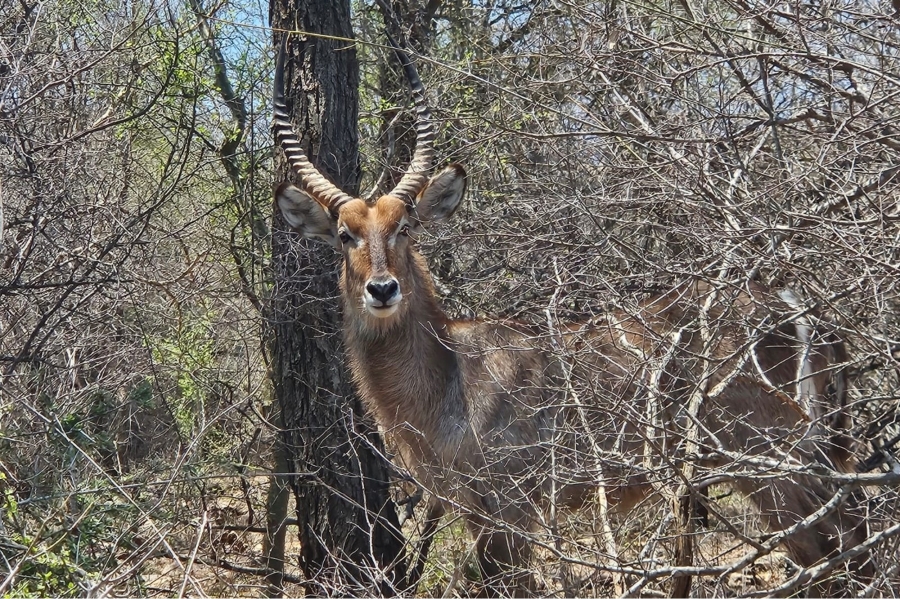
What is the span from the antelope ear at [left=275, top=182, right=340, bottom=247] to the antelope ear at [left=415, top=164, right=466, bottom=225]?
644 mm

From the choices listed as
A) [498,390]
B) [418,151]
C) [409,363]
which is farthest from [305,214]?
[498,390]

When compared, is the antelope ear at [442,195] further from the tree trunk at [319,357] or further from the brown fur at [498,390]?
the tree trunk at [319,357]

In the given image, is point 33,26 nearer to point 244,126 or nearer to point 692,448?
point 244,126

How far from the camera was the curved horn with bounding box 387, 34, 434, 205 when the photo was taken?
22.3 feet

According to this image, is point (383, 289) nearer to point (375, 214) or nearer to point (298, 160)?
point (375, 214)

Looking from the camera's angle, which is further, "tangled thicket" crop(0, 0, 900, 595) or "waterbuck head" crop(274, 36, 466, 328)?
"waterbuck head" crop(274, 36, 466, 328)

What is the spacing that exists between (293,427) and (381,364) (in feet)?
3.08

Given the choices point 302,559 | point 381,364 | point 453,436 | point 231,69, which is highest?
point 231,69

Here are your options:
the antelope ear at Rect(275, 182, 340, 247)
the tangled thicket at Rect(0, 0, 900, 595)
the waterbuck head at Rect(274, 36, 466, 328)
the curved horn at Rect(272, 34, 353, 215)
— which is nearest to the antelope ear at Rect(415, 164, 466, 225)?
the waterbuck head at Rect(274, 36, 466, 328)

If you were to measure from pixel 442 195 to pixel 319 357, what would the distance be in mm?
1503

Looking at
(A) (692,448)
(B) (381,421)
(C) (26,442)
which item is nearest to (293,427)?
(B) (381,421)

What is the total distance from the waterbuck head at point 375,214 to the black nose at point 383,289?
0.02 m

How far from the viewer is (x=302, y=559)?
7234 millimetres

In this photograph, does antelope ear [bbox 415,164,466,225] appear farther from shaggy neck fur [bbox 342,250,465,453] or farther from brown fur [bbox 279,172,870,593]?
shaggy neck fur [bbox 342,250,465,453]
